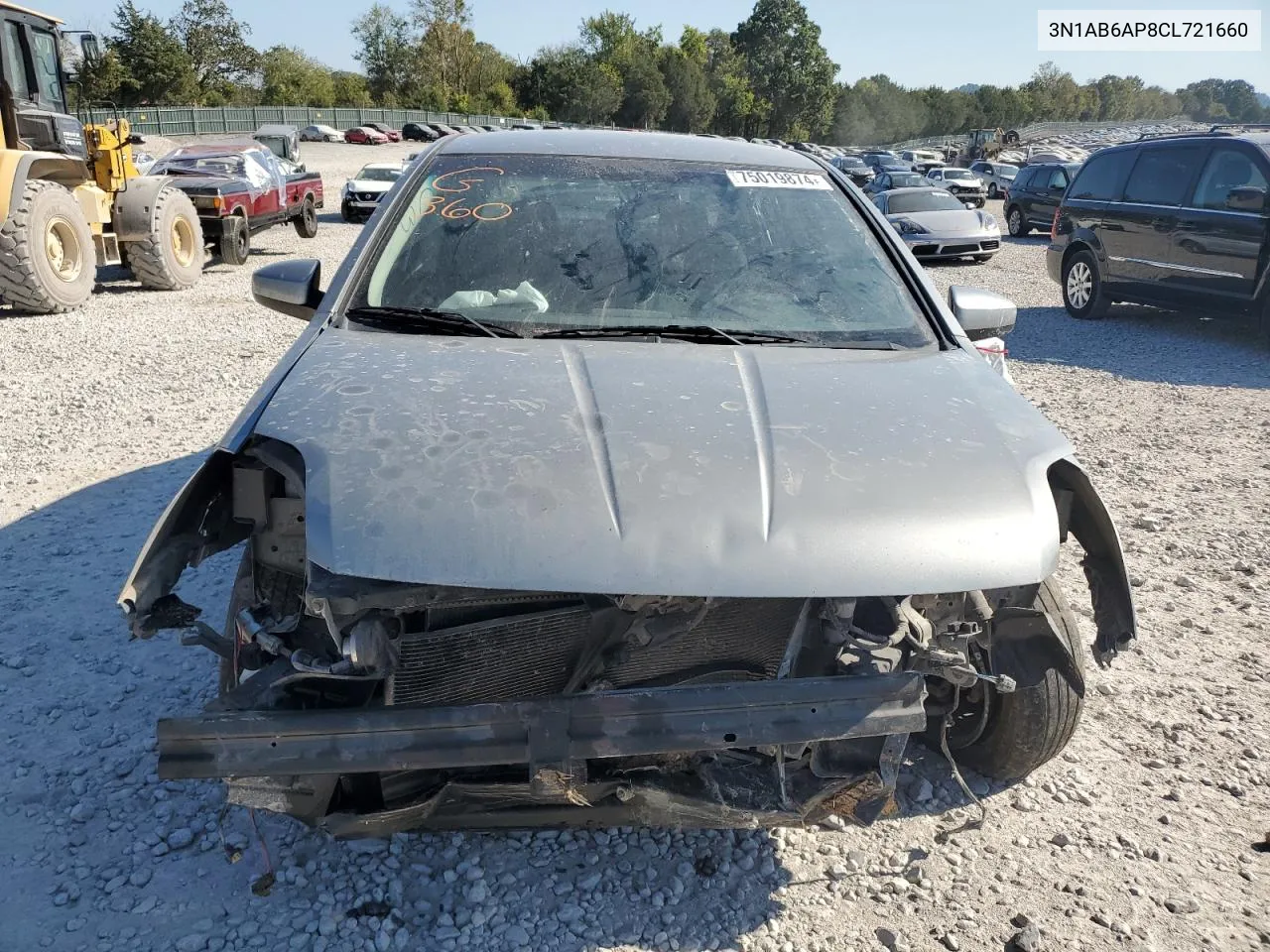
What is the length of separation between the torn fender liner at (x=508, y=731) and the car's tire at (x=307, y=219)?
16.7 meters

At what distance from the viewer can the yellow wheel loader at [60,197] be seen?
962cm

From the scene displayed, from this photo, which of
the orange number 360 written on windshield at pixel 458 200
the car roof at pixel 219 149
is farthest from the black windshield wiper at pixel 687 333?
the car roof at pixel 219 149

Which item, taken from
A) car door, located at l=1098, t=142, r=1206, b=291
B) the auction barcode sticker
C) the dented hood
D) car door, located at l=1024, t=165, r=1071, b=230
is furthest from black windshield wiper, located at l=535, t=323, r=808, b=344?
car door, located at l=1024, t=165, r=1071, b=230

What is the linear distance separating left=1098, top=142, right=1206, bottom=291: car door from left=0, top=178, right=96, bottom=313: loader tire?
10817 mm

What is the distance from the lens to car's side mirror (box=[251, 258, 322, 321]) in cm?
334

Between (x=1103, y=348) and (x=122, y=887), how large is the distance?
970cm

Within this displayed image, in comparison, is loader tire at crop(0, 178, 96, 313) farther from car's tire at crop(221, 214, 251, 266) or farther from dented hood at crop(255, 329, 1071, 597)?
dented hood at crop(255, 329, 1071, 597)

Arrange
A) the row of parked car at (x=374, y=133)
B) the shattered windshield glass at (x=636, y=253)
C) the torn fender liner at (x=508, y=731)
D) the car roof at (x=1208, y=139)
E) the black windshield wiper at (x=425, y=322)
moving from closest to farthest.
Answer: the torn fender liner at (x=508, y=731)
the black windshield wiper at (x=425, y=322)
the shattered windshield glass at (x=636, y=253)
the car roof at (x=1208, y=139)
the row of parked car at (x=374, y=133)

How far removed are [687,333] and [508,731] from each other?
140cm

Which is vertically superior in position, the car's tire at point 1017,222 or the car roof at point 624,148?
the car roof at point 624,148

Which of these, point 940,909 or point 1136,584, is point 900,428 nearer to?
point 940,909

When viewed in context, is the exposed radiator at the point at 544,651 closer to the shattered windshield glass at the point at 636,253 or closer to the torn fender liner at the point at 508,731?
the torn fender liner at the point at 508,731

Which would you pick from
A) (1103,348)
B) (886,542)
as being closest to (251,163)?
(1103,348)

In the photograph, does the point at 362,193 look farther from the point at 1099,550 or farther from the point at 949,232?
the point at 1099,550
